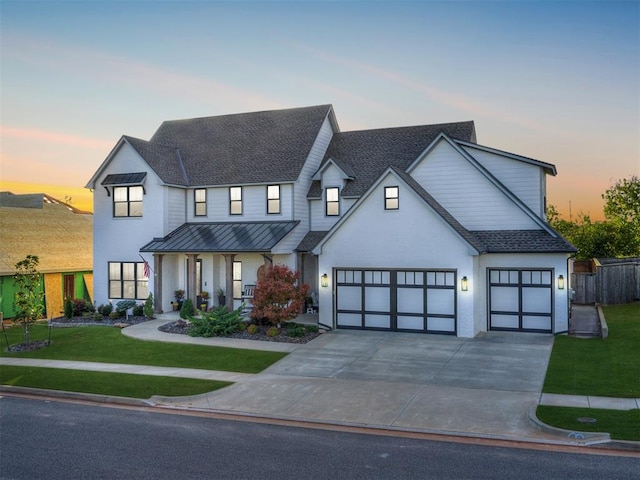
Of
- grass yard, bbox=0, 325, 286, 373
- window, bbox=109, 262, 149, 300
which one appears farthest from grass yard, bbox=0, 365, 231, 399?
window, bbox=109, 262, 149, 300

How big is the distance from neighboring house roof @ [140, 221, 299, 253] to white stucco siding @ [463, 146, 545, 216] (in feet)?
33.1

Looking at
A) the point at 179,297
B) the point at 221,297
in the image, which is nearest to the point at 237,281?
the point at 221,297

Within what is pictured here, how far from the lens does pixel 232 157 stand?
1304 inches

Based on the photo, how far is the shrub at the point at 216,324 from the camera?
24.9m

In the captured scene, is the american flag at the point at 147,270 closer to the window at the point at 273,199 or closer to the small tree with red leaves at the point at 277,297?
the window at the point at 273,199

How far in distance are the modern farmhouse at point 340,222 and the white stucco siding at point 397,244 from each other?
0.16ft

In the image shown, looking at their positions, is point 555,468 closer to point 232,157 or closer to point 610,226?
point 232,157

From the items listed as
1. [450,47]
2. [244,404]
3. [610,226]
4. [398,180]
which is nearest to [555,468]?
[244,404]

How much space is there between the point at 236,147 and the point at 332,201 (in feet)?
23.8

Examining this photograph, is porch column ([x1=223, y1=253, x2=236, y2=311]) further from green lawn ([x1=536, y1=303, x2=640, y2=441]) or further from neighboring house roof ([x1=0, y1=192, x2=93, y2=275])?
green lawn ([x1=536, y1=303, x2=640, y2=441])

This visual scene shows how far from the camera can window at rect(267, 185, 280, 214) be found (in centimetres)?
3069

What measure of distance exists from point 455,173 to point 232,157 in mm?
13312

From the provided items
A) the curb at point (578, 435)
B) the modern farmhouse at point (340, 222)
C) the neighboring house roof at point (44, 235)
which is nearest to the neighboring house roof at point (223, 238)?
the modern farmhouse at point (340, 222)

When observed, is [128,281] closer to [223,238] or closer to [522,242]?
[223,238]
